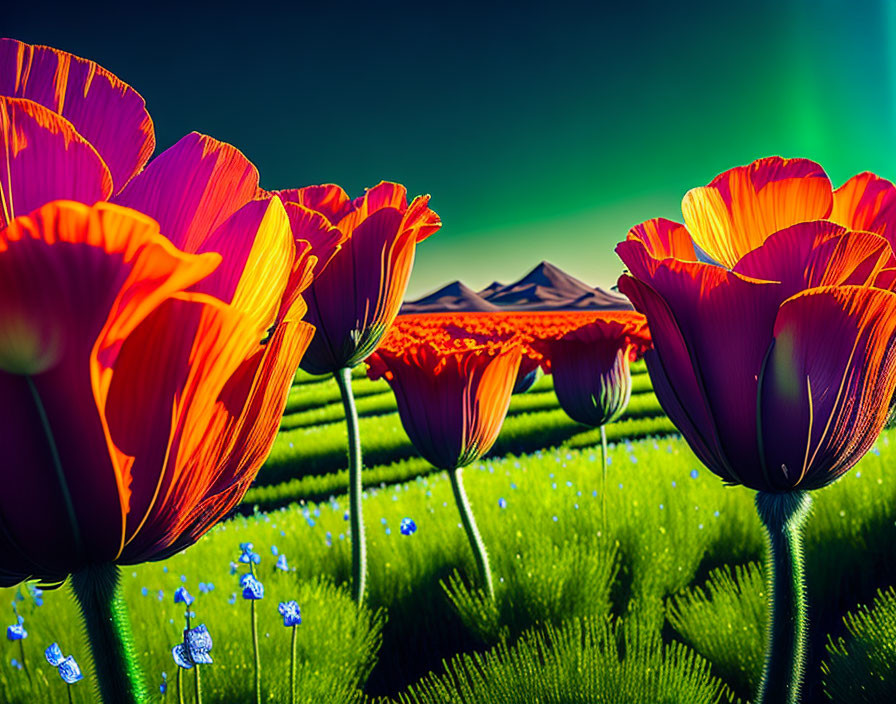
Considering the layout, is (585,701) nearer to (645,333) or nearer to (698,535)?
(645,333)

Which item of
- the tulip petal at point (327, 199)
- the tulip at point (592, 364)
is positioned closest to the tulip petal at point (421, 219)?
the tulip petal at point (327, 199)

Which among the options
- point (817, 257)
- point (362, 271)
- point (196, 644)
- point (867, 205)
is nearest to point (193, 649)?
point (196, 644)

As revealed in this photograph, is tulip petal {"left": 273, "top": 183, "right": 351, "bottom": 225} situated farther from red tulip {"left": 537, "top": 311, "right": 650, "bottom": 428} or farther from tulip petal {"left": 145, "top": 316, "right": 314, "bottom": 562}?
red tulip {"left": 537, "top": 311, "right": 650, "bottom": 428}

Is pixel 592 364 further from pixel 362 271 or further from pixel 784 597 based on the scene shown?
pixel 784 597

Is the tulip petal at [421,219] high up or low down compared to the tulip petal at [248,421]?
up

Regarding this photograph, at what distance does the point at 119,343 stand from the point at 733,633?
3.85ft

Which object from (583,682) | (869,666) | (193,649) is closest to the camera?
(193,649)

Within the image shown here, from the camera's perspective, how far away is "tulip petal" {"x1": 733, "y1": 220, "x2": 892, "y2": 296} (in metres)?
0.49

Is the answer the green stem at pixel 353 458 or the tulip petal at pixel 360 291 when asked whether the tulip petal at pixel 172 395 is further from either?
the green stem at pixel 353 458

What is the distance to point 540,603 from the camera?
1276 mm

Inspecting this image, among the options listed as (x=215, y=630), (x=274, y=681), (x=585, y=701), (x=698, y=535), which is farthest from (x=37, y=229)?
(x=698, y=535)

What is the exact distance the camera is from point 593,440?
25.7 ft

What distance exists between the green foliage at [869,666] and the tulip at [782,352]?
440mm

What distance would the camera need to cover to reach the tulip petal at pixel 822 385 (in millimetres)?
516
